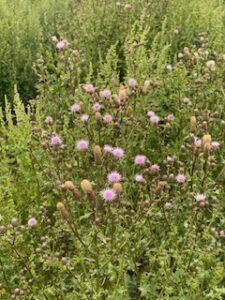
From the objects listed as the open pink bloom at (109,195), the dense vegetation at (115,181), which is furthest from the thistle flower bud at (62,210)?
the open pink bloom at (109,195)

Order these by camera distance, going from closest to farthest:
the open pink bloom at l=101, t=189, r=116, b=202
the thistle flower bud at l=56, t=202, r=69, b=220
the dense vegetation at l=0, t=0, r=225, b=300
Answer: the thistle flower bud at l=56, t=202, r=69, b=220 → the open pink bloom at l=101, t=189, r=116, b=202 → the dense vegetation at l=0, t=0, r=225, b=300

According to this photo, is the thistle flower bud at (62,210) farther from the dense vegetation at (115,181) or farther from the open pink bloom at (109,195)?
the open pink bloom at (109,195)

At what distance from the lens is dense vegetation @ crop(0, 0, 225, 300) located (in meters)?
2.21

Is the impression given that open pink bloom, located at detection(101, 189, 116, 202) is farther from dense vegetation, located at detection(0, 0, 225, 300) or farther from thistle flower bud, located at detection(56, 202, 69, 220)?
thistle flower bud, located at detection(56, 202, 69, 220)

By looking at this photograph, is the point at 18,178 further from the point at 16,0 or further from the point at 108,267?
the point at 16,0

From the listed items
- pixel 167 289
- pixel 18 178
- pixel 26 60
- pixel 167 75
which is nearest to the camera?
pixel 167 289

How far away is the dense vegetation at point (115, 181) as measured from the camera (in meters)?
2.21

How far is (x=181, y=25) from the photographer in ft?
15.7

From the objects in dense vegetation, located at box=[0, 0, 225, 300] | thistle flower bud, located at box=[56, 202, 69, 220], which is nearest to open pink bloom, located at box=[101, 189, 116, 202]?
dense vegetation, located at box=[0, 0, 225, 300]

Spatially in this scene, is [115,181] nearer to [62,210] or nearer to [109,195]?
[109,195]

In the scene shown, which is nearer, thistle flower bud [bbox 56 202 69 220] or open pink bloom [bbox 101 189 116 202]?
thistle flower bud [bbox 56 202 69 220]

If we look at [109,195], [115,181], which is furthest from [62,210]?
[115,181]

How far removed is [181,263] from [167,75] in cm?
170

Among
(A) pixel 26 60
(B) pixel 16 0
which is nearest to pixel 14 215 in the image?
(A) pixel 26 60
